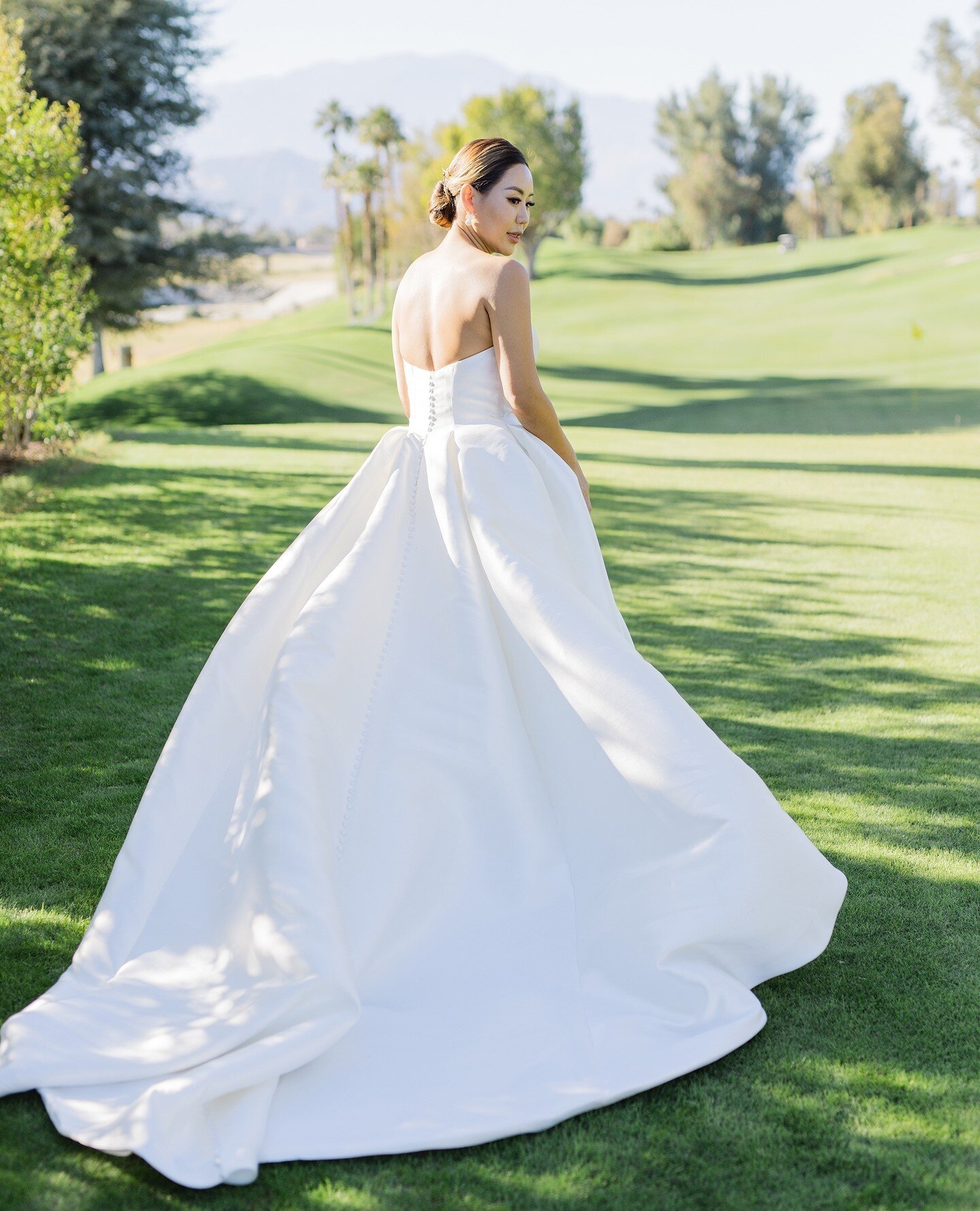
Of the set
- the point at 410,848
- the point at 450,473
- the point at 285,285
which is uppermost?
the point at 285,285

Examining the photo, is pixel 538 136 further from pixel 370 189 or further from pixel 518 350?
pixel 518 350

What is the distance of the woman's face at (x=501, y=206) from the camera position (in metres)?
3.63

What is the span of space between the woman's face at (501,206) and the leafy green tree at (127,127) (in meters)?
21.7

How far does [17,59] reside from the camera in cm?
1386

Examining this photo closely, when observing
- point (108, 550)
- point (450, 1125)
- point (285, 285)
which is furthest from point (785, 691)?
point (285, 285)

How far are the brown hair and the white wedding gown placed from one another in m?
0.60

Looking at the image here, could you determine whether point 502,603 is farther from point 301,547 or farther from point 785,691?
point 785,691

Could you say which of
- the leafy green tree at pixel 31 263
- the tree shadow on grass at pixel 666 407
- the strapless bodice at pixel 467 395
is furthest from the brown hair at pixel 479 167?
the tree shadow on grass at pixel 666 407

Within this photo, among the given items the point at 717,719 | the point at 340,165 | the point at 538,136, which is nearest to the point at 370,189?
the point at 340,165

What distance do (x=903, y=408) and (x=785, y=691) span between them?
16.9 m

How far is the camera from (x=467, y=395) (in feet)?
12.0

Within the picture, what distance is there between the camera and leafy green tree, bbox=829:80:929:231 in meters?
67.2

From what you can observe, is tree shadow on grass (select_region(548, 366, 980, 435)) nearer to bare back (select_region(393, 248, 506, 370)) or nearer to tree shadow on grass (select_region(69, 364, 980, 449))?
tree shadow on grass (select_region(69, 364, 980, 449))

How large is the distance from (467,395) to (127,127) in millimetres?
23757
